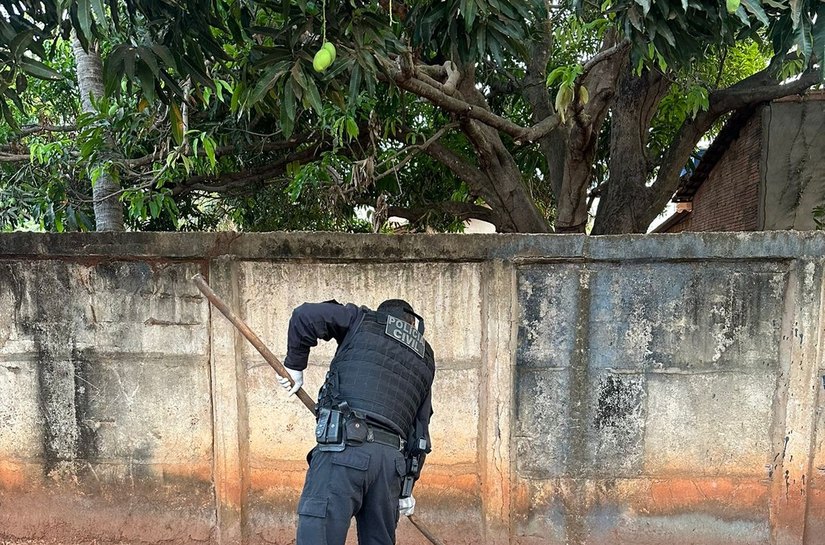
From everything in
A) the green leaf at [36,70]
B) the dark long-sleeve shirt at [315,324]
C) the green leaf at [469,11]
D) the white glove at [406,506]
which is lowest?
the white glove at [406,506]

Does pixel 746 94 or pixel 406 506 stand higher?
pixel 746 94

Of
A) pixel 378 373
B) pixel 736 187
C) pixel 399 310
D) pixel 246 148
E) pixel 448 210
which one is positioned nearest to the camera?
pixel 378 373

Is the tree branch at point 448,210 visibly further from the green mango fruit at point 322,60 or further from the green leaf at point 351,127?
the green mango fruit at point 322,60

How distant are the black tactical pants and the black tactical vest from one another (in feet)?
0.55

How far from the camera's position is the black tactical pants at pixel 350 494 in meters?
2.52

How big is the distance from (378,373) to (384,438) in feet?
0.98

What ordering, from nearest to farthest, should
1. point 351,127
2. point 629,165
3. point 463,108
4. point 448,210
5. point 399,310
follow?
point 399,310
point 351,127
point 463,108
point 629,165
point 448,210

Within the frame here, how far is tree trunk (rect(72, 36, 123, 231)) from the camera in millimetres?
3906

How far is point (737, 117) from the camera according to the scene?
681 centimetres

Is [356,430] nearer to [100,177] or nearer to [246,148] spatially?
[100,177]

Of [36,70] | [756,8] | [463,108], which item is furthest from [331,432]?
[463,108]

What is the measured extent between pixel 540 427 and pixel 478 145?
265 cm

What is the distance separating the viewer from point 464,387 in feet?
11.6

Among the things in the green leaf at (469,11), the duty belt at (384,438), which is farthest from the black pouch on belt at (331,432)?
the green leaf at (469,11)
